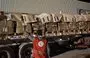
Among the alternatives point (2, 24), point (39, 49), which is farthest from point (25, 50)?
Answer: point (2, 24)

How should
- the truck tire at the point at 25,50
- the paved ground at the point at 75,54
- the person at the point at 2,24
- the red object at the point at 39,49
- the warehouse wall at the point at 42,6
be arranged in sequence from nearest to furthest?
1. the person at the point at 2,24
2. the red object at the point at 39,49
3. the truck tire at the point at 25,50
4. the warehouse wall at the point at 42,6
5. the paved ground at the point at 75,54

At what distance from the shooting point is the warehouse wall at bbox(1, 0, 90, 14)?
5.26 m

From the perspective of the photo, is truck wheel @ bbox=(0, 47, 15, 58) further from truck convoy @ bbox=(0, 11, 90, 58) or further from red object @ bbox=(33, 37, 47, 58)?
red object @ bbox=(33, 37, 47, 58)

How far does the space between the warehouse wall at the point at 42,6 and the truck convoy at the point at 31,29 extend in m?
0.40

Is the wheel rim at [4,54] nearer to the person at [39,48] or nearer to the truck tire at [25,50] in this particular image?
the truck tire at [25,50]

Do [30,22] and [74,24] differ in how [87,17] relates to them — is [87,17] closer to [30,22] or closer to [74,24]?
[74,24]

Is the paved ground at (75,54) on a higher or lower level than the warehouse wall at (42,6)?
lower

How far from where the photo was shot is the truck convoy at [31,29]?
477 cm

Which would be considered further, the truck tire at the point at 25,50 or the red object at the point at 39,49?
the truck tire at the point at 25,50

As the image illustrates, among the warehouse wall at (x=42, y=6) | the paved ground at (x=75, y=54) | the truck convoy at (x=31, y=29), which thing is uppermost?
the warehouse wall at (x=42, y=6)

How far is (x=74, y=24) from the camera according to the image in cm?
637

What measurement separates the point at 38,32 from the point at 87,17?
2.56 m

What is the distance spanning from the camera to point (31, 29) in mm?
5195

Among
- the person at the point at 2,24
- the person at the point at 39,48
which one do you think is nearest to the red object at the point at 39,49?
the person at the point at 39,48
